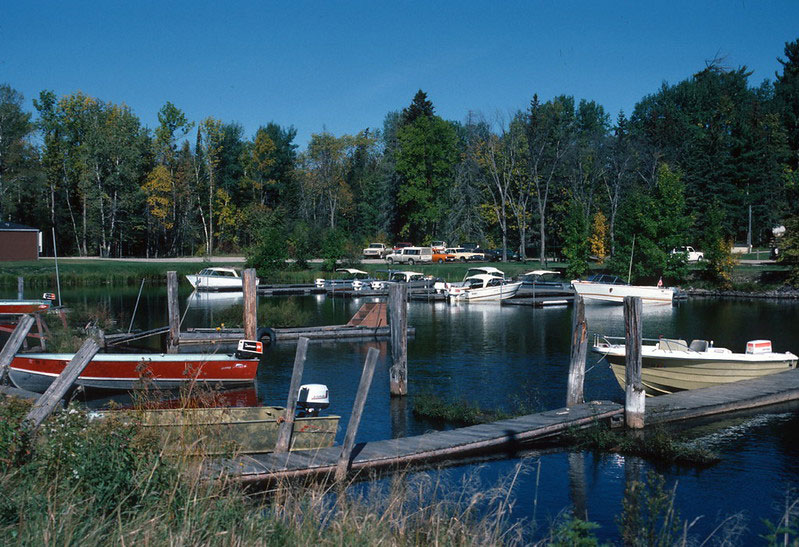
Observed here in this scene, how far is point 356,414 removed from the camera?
12734mm

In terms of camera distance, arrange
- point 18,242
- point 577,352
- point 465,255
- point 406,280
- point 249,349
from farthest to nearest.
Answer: point 465,255 < point 18,242 < point 406,280 < point 249,349 < point 577,352

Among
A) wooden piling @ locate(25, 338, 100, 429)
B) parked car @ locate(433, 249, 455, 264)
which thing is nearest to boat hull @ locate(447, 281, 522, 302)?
parked car @ locate(433, 249, 455, 264)

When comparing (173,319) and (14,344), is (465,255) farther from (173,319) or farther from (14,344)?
(14,344)

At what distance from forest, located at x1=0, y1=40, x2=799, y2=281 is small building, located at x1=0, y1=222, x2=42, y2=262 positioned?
559cm

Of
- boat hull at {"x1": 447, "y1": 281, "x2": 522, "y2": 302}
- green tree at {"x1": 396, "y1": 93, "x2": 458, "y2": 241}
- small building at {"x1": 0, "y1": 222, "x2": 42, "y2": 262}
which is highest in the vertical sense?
green tree at {"x1": 396, "y1": 93, "x2": 458, "y2": 241}

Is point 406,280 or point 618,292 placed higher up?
point 406,280

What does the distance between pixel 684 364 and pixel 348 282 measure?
4056 centimetres

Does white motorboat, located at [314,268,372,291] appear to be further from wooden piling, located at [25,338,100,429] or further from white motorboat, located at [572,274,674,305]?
wooden piling, located at [25,338,100,429]

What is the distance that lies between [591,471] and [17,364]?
16.0 meters

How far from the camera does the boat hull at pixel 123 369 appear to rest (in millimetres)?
20844

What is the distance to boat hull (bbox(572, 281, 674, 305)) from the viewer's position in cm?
5181

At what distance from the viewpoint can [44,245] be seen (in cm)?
8262

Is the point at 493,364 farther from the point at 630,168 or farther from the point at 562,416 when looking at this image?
the point at 630,168

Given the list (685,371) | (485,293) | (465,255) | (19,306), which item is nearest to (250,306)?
(19,306)
